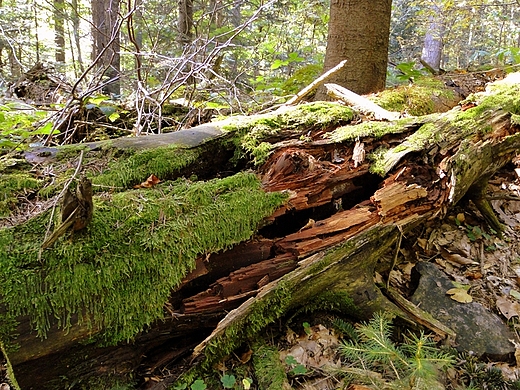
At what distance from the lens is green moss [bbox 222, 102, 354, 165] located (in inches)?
122

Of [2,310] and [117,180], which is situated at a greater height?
[117,180]

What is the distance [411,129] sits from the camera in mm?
3299

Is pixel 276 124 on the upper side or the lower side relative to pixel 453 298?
upper

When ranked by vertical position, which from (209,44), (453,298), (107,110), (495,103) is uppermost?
(209,44)

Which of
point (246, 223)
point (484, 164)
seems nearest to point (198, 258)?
point (246, 223)

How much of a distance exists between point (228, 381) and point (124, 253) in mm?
1113

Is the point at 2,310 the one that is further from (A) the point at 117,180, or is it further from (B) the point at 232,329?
(B) the point at 232,329

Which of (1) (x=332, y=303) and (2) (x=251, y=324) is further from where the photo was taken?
(1) (x=332, y=303)

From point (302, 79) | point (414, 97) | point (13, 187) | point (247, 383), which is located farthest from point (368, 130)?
point (302, 79)

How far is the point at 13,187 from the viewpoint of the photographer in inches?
96.5

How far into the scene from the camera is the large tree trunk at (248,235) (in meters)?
2.00

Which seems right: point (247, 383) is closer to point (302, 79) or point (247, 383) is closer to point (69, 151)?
point (69, 151)

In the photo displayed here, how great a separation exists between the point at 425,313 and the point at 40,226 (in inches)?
115

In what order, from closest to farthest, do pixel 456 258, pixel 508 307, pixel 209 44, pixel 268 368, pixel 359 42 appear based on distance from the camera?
1. pixel 268 368
2. pixel 508 307
3. pixel 456 258
4. pixel 359 42
5. pixel 209 44
